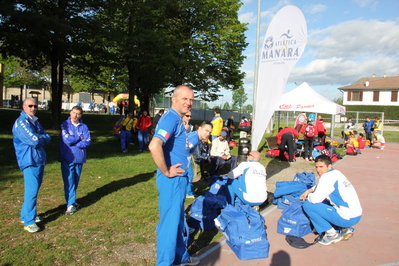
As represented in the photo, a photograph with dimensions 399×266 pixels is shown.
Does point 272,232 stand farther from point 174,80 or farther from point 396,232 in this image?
point 174,80

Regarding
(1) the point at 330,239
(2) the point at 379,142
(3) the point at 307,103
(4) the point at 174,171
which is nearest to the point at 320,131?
(3) the point at 307,103

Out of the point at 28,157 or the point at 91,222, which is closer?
the point at 28,157

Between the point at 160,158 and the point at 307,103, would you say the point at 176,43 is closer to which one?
the point at 307,103

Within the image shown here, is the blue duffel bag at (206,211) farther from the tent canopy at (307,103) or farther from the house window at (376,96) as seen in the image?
the house window at (376,96)

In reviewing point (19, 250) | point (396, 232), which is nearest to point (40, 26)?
point (19, 250)

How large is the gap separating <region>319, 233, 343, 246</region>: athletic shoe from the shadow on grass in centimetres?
398

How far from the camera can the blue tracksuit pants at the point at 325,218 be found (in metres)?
4.62

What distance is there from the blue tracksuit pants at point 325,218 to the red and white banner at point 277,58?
2970 millimetres

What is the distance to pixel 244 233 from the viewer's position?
4316 millimetres

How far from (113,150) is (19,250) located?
8.90m

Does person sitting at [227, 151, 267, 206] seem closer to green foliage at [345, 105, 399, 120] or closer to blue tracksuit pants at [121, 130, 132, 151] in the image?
blue tracksuit pants at [121, 130, 132, 151]

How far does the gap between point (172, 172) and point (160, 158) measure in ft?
0.74

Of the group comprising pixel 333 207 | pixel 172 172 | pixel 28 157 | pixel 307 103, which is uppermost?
pixel 307 103

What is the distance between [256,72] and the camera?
25.7 ft
